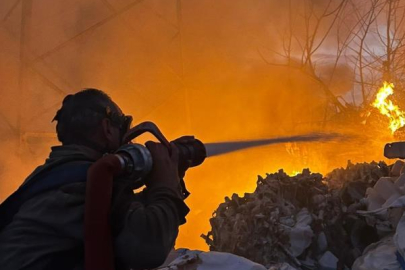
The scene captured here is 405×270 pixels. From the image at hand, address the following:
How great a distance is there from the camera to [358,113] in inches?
131

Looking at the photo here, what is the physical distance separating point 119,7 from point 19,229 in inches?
115

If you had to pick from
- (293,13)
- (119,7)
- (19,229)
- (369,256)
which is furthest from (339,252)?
(119,7)

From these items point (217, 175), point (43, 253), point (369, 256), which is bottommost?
point (369, 256)

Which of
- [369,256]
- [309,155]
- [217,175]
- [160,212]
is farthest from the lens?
[217,175]

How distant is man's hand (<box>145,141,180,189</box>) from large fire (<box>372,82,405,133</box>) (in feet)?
7.72

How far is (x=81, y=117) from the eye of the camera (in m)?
1.06

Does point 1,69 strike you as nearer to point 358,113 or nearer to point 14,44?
point 14,44

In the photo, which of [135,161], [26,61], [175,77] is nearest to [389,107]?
[175,77]

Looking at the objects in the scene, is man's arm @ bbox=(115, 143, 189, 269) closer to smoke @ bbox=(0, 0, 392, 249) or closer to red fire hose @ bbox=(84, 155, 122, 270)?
red fire hose @ bbox=(84, 155, 122, 270)

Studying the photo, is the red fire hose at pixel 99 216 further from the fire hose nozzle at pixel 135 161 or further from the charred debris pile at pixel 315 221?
the charred debris pile at pixel 315 221

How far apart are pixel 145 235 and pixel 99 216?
0.09 m

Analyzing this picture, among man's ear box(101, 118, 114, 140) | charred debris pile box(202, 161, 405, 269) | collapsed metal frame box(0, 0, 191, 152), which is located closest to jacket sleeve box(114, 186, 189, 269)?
man's ear box(101, 118, 114, 140)

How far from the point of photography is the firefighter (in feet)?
2.98

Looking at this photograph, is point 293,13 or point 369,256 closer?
point 369,256
